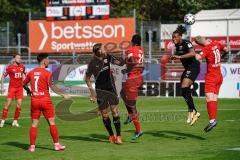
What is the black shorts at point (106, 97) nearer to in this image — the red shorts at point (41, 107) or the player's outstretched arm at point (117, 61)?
the player's outstretched arm at point (117, 61)

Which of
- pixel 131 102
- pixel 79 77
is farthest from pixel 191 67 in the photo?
pixel 79 77

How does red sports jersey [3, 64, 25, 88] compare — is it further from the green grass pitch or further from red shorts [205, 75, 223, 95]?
red shorts [205, 75, 223, 95]

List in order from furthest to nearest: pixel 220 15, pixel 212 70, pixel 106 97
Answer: pixel 220 15 < pixel 212 70 < pixel 106 97

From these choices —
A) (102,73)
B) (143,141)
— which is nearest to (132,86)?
(143,141)

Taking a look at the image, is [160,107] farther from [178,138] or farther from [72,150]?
[72,150]

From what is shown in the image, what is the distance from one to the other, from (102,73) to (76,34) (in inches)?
1107

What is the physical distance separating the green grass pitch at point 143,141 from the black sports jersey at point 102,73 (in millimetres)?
1477

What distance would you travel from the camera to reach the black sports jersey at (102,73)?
16312 millimetres

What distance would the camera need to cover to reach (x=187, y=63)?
1867 centimetres

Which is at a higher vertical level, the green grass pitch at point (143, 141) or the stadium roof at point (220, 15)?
the stadium roof at point (220, 15)

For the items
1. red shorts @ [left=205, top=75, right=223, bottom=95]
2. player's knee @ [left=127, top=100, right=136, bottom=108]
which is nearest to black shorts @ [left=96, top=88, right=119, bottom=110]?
player's knee @ [left=127, top=100, right=136, bottom=108]

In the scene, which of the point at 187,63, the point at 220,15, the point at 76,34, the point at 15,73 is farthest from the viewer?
the point at 220,15

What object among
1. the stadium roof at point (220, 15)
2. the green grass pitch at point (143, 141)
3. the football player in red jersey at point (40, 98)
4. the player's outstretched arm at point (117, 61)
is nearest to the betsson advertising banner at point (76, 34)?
the stadium roof at point (220, 15)

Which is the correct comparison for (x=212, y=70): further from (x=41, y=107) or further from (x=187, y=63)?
(x=41, y=107)
